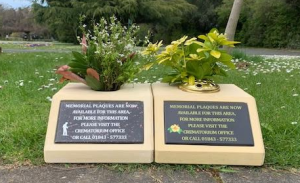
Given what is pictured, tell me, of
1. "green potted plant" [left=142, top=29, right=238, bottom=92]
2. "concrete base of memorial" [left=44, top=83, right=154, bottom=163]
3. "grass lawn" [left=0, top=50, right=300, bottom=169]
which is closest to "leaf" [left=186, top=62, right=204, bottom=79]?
"green potted plant" [left=142, top=29, right=238, bottom=92]

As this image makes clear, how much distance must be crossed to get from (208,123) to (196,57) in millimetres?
548

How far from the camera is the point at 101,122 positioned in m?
2.20

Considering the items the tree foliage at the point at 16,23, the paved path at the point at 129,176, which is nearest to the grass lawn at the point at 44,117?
the paved path at the point at 129,176

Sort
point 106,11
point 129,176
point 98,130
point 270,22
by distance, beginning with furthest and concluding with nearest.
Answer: point 270,22
point 106,11
point 98,130
point 129,176

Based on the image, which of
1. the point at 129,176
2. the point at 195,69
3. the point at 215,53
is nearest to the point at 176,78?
the point at 195,69

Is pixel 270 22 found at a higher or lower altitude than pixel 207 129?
lower

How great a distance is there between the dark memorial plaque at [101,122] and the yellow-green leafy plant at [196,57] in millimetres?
485

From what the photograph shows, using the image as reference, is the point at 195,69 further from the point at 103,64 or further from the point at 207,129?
the point at 103,64

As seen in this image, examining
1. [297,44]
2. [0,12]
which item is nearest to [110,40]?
[297,44]

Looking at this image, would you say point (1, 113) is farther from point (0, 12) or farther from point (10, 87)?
point (0, 12)

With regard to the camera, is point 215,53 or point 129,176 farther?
point 215,53

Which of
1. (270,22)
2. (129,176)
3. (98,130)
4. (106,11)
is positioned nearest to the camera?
(129,176)

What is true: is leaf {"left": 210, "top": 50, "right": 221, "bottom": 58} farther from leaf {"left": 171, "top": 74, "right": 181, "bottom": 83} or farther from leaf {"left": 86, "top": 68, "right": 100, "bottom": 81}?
leaf {"left": 86, "top": 68, "right": 100, "bottom": 81}

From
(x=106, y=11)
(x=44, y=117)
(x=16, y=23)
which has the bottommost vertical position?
(x=16, y=23)
